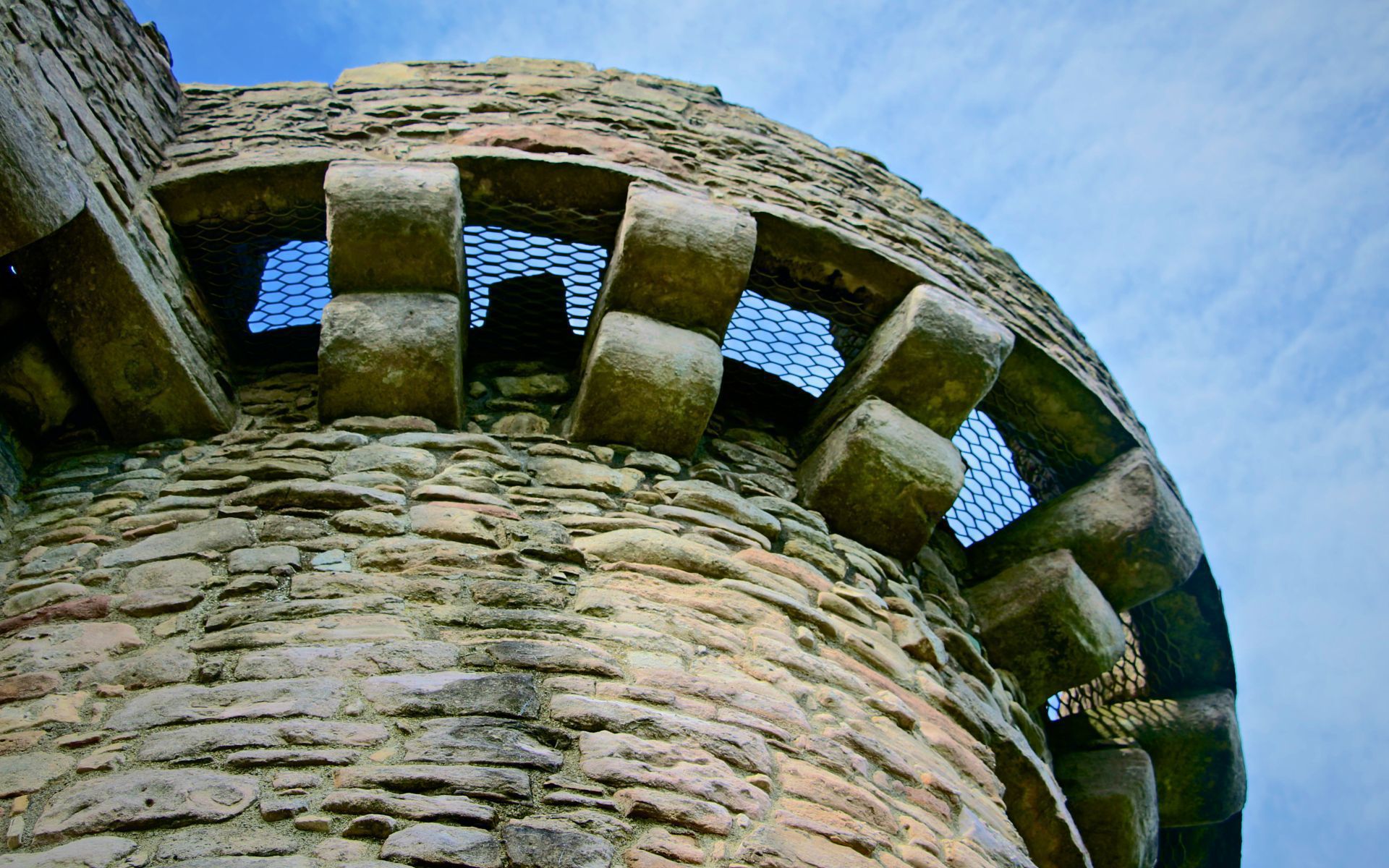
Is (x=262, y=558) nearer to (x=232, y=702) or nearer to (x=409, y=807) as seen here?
(x=232, y=702)

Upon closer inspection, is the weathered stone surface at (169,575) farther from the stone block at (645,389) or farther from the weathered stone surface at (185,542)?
the stone block at (645,389)

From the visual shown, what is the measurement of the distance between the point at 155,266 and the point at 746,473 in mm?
1588

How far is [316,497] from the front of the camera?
9.55 ft

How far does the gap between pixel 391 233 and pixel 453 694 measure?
145 centimetres

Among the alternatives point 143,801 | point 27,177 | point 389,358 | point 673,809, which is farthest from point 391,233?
point 673,809

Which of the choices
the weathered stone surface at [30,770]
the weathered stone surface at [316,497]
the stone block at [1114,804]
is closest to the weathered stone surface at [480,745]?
the weathered stone surface at [30,770]

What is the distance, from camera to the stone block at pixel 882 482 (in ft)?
11.3

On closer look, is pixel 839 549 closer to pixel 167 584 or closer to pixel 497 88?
pixel 167 584

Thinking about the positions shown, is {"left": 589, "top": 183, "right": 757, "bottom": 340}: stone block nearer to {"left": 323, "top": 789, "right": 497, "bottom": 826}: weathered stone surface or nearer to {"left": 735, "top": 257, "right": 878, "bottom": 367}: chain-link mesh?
{"left": 735, "top": 257, "right": 878, "bottom": 367}: chain-link mesh

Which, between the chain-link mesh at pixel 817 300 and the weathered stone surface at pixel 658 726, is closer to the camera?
the weathered stone surface at pixel 658 726

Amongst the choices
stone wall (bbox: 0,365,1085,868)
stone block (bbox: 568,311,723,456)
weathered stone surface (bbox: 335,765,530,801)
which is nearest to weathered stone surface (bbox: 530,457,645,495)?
stone wall (bbox: 0,365,1085,868)

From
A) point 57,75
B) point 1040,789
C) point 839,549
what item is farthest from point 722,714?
point 57,75

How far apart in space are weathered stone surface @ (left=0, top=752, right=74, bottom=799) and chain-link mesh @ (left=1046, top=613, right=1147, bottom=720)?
3.03 metres

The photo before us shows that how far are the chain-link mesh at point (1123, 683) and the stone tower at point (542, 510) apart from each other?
14 mm
